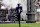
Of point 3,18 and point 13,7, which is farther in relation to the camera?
A: point 13,7

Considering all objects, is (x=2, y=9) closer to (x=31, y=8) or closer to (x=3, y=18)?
(x=3, y=18)

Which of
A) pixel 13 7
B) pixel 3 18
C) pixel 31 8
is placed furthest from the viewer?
pixel 13 7

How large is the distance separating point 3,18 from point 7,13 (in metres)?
1.38

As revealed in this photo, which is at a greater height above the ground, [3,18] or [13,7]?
[13,7]

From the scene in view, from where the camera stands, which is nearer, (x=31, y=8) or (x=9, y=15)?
(x=31, y=8)

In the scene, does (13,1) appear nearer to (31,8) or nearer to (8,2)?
(8,2)

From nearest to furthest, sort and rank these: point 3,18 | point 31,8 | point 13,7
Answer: point 31,8
point 3,18
point 13,7

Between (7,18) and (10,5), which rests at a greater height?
(10,5)

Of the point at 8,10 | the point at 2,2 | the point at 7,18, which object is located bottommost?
the point at 7,18

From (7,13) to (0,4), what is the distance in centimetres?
232

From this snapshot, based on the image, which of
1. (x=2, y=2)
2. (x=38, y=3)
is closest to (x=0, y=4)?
(x=2, y=2)

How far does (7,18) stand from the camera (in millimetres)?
21812

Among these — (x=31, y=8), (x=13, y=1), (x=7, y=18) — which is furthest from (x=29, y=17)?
(x=13, y=1)

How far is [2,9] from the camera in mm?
22203
